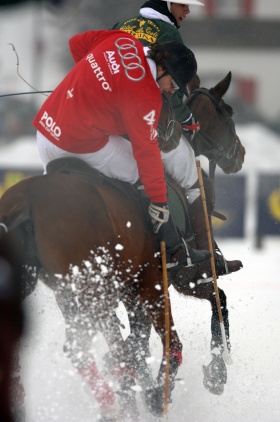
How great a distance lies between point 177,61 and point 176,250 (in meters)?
0.94

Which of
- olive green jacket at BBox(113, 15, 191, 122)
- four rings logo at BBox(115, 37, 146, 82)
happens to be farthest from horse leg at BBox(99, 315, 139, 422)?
olive green jacket at BBox(113, 15, 191, 122)

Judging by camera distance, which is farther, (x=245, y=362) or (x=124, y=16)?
(x=124, y=16)

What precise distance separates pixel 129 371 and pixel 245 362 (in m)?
1.48

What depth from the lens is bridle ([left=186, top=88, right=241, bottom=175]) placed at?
530 centimetres

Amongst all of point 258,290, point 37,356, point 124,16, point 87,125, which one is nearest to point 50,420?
point 37,356

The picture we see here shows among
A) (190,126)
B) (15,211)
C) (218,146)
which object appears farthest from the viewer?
(218,146)

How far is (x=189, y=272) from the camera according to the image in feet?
16.8

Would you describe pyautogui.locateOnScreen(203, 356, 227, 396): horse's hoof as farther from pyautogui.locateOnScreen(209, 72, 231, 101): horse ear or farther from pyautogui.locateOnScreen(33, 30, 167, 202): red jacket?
pyautogui.locateOnScreen(209, 72, 231, 101): horse ear

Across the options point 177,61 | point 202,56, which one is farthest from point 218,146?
point 202,56

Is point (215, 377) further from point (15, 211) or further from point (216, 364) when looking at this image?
point (15, 211)

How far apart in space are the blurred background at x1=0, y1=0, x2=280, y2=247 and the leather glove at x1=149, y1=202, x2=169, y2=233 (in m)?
6.67

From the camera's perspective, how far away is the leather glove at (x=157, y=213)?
4352 millimetres

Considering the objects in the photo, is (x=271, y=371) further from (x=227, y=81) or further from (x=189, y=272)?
(x=227, y=81)

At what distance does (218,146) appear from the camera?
5.35m
